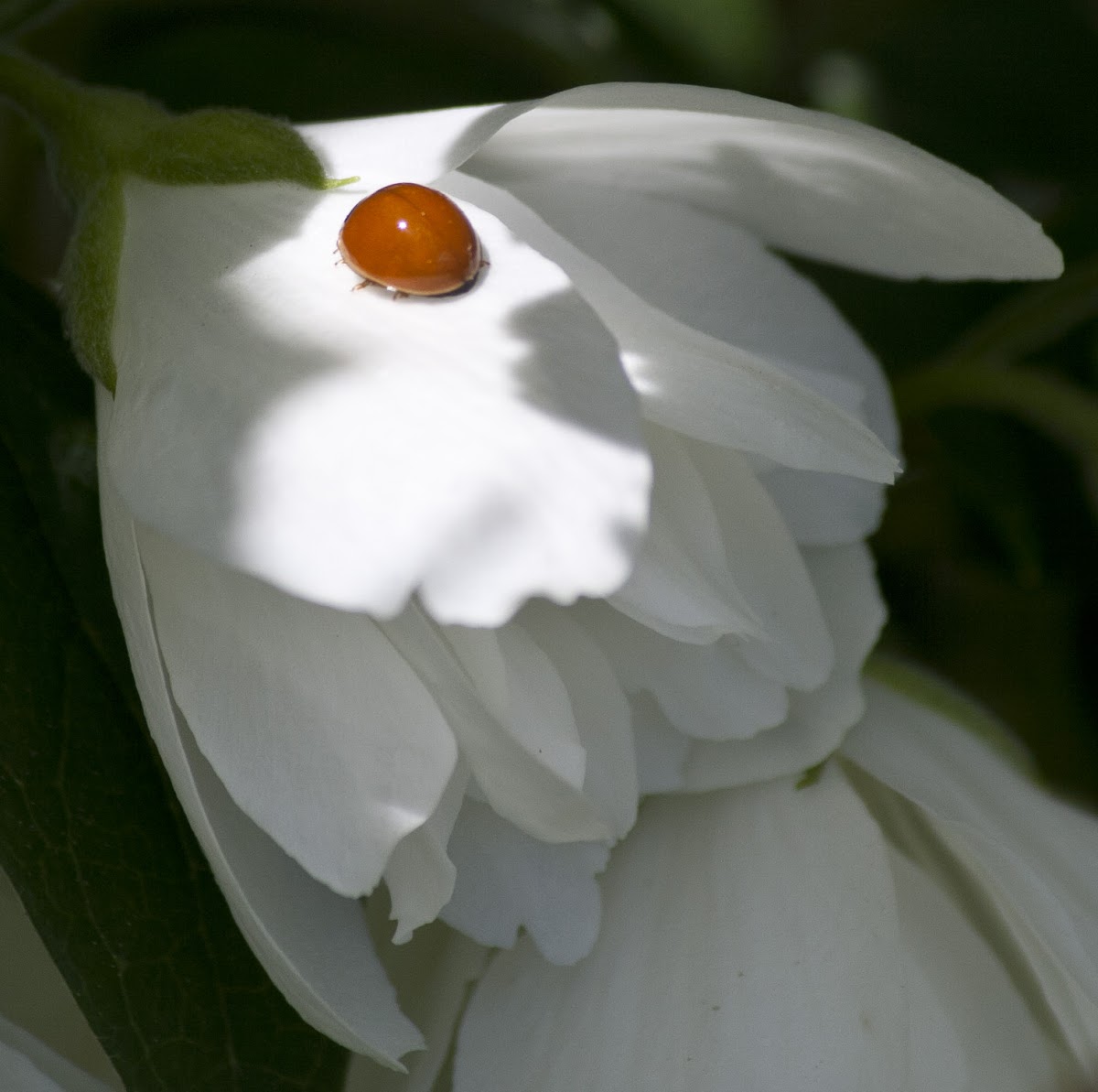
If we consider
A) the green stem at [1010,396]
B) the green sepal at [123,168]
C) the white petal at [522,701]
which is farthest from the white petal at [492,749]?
the green stem at [1010,396]

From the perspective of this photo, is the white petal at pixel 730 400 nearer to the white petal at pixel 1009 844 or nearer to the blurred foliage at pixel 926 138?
the white petal at pixel 1009 844

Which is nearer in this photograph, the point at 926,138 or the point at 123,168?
the point at 123,168

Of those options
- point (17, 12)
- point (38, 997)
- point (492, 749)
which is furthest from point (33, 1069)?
point (17, 12)

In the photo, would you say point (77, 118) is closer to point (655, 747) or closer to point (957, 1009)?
point (655, 747)

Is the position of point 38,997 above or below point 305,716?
below

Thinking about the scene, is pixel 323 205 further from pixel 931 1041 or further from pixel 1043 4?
pixel 1043 4

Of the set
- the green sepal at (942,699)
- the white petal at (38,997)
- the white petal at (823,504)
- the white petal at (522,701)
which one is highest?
the white petal at (823,504)
